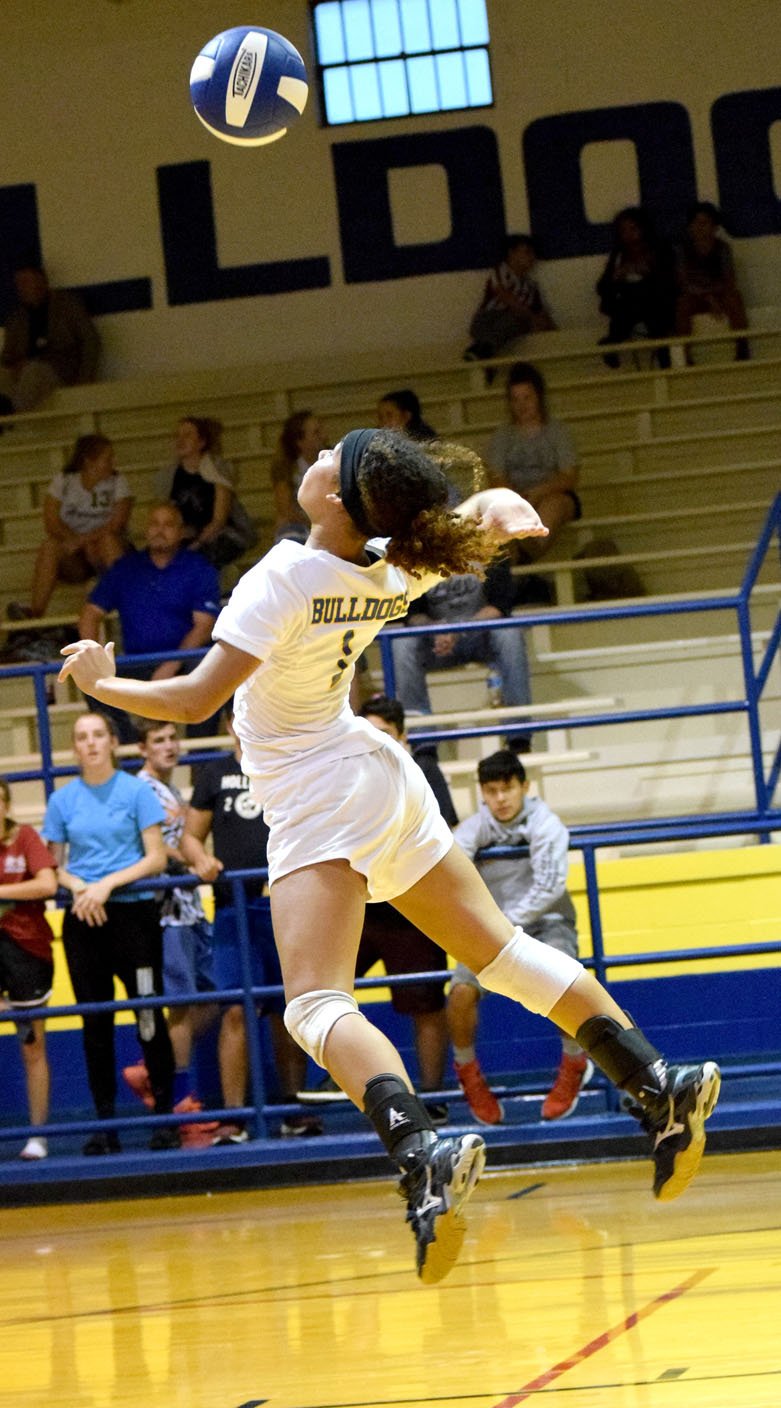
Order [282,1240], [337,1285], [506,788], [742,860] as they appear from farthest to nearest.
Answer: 1. [742,860]
2. [506,788]
3. [282,1240]
4. [337,1285]

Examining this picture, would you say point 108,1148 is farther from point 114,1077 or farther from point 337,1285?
point 337,1285

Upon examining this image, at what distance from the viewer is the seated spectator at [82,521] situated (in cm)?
1145

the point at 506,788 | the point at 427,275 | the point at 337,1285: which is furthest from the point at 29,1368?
the point at 427,275

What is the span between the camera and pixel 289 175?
14523 mm

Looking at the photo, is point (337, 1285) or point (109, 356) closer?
point (337, 1285)

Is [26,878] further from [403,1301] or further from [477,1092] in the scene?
[403,1301]

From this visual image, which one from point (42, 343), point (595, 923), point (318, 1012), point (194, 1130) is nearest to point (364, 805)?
point (318, 1012)

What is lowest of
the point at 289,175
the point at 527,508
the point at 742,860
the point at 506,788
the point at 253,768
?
the point at 742,860

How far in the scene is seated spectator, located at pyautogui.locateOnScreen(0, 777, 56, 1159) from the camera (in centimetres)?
776

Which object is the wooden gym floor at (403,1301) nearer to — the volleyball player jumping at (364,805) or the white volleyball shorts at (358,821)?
the volleyball player jumping at (364,805)

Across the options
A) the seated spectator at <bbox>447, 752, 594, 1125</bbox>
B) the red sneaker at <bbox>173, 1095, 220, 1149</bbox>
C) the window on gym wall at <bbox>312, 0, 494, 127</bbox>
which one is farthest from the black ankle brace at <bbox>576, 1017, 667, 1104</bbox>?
the window on gym wall at <bbox>312, 0, 494, 127</bbox>

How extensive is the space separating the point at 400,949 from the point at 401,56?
8.99 metres

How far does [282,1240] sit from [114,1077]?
1559mm

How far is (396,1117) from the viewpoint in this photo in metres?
3.80
